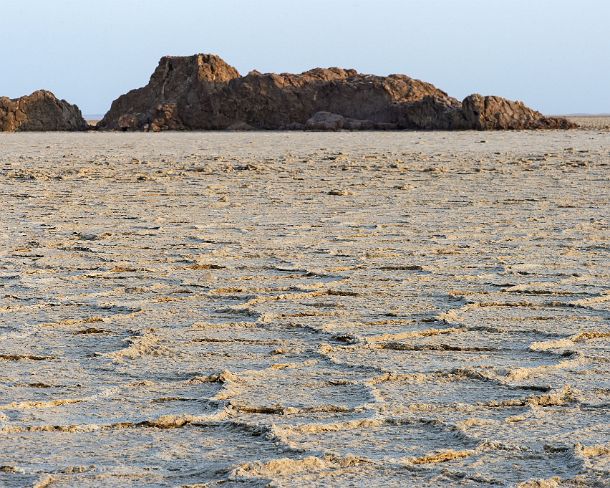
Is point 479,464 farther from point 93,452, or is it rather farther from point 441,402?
point 93,452

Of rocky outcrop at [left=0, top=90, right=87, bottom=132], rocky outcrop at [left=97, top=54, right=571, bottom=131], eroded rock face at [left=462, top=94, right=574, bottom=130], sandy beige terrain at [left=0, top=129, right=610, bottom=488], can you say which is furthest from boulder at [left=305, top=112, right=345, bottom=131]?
sandy beige terrain at [left=0, top=129, right=610, bottom=488]

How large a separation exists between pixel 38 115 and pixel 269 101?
17.1ft

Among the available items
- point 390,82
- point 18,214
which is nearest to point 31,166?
point 18,214

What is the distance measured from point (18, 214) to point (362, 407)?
4.25 metres

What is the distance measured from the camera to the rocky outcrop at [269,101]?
23.0 m

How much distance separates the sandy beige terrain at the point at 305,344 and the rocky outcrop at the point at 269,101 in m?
16.5

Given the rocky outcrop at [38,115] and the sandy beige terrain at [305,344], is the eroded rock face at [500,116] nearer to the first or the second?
the rocky outcrop at [38,115]

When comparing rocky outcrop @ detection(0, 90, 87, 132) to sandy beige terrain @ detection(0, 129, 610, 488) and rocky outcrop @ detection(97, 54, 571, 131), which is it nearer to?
rocky outcrop @ detection(97, 54, 571, 131)

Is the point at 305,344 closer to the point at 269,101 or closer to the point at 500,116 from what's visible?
the point at 500,116

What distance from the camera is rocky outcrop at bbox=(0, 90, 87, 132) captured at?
25.1 m

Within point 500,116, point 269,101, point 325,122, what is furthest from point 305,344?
point 269,101

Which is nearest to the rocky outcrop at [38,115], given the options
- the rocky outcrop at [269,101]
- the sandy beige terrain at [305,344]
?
the rocky outcrop at [269,101]

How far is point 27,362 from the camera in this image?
265 centimetres

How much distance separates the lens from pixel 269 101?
24656 millimetres
